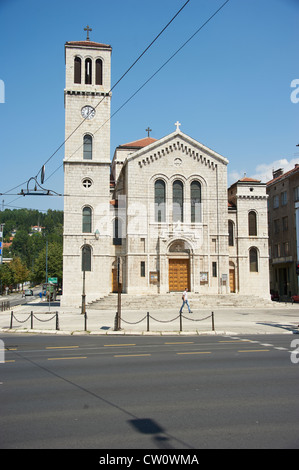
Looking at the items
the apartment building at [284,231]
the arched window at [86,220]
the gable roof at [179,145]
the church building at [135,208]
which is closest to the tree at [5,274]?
the arched window at [86,220]

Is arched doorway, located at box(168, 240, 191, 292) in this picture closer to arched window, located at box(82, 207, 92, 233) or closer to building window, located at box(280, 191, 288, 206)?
arched window, located at box(82, 207, 92, 233)

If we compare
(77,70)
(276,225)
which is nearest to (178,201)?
(77,70)

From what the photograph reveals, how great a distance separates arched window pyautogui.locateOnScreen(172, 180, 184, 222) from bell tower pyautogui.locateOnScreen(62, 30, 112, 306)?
640 cm

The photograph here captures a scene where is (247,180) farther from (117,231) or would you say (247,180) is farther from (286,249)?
(117,231)

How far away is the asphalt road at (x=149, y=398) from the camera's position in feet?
20.1

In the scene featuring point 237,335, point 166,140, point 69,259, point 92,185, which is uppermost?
point 166,140

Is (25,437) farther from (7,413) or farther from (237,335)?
(237,335)

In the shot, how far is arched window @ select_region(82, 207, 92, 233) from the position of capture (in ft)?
128

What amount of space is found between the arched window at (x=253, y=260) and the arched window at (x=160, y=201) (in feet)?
34.2

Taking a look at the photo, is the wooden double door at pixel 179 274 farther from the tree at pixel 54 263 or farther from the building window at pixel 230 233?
the tree at pixel 54 263
